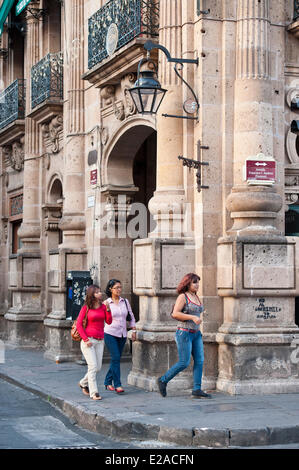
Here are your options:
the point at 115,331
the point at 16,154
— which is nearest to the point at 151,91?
the point at 115,331

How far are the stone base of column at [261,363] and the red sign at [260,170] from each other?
85.4 inches

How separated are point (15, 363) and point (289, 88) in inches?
295

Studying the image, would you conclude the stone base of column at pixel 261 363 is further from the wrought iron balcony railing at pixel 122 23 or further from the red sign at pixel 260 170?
the wrought iron balcony railing at pixel 122 23

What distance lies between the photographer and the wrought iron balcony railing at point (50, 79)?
17.8m

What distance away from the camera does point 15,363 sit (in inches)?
623

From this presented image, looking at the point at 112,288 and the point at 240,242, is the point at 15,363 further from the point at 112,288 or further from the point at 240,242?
the point at 240,242

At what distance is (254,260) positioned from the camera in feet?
36.5

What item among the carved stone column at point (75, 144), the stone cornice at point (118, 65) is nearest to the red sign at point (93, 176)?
the carved stone column at point (75, 144)

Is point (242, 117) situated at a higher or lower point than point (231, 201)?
higher

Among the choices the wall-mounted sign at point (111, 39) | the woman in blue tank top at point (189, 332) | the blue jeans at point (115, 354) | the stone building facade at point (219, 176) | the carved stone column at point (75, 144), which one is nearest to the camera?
the woman in blue tank top at point (189, 332)

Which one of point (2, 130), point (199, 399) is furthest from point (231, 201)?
point (2, 130)

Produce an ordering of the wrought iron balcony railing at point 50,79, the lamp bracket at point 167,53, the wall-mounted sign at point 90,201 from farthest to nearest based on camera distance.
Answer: the wrought iron balcony railing at point 50,79 < the wall-mounted sign at point 90,201 < the lamp bracket at point 167,53

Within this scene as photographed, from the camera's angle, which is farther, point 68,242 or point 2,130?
point 2,130

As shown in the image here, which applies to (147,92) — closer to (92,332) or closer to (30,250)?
(92,332)
